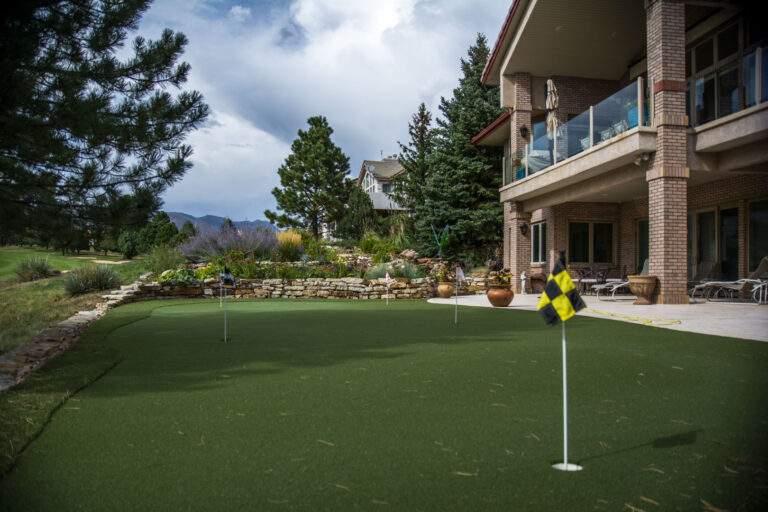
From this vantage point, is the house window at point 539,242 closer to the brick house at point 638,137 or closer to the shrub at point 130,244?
the brick house at point 638,137

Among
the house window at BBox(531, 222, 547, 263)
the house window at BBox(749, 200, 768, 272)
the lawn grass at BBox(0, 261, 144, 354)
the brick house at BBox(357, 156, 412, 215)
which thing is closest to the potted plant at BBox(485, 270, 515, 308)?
the house window at BBox(749, 200, 768, 272)

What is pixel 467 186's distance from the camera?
23922 mm

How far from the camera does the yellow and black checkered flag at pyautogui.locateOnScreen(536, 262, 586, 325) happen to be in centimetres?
321

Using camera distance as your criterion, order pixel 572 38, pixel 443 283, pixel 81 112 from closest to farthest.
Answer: pixel 81 112
pixel 572 38
pixel 443 283

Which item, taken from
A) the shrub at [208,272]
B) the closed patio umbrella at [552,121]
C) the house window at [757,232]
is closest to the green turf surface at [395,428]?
the house window at [757,232]

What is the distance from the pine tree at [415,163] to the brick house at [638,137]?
9257mm

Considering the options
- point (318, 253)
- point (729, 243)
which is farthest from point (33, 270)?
point (729, 243)

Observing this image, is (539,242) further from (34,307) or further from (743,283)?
(34,307)

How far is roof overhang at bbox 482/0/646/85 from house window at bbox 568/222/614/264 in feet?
17.2

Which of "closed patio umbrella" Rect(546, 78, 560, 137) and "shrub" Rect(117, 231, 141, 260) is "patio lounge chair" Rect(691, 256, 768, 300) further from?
"shrub" Rect(117, 231, 141, 260)

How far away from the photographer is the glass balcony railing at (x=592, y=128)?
12.4 metres

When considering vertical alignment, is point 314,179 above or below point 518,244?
above

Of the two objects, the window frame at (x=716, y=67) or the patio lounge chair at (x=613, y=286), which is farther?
the patio lounge chair at (x=613, y=286)

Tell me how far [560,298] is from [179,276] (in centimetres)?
1695
